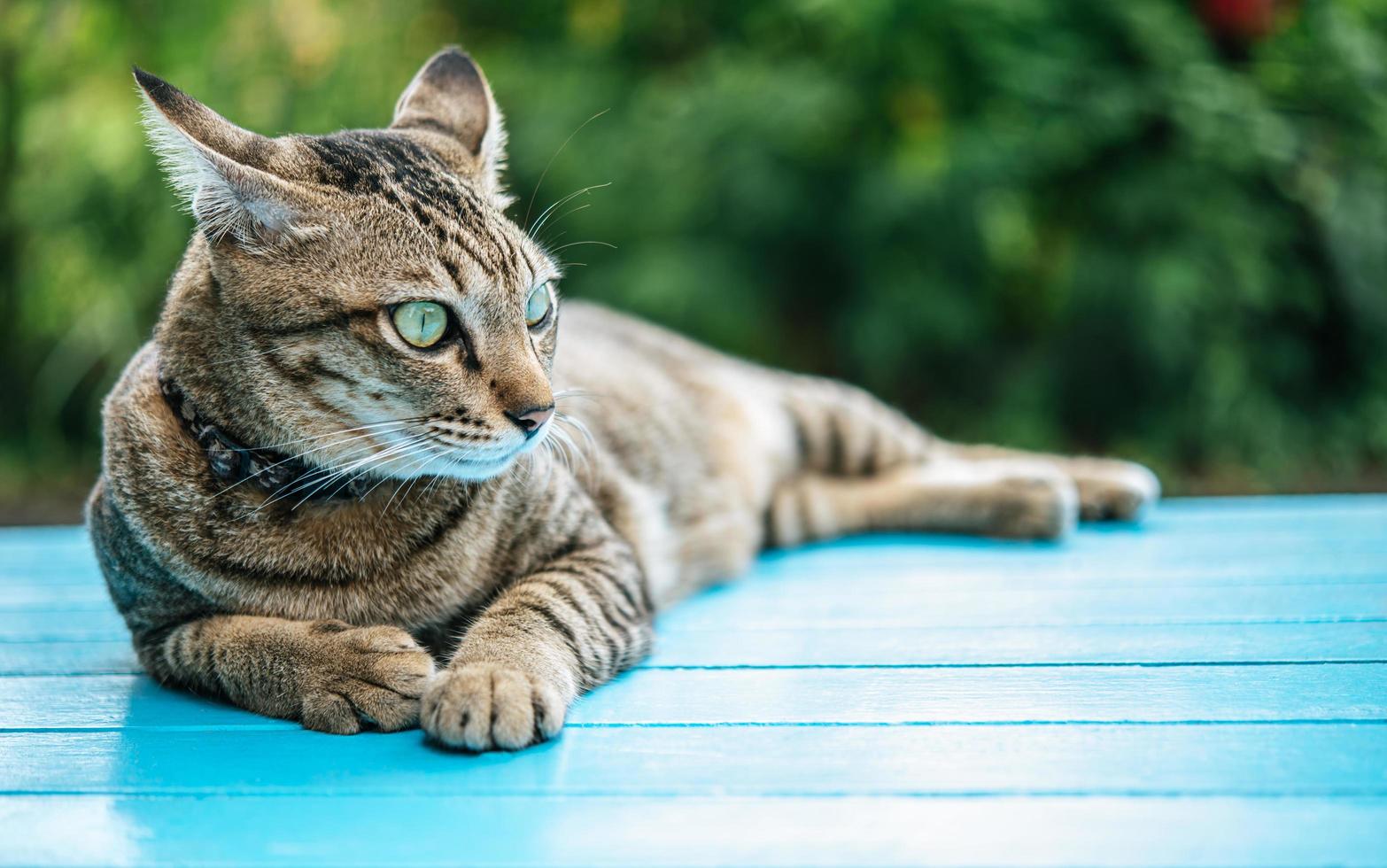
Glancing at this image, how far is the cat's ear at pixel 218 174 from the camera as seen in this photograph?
148cm

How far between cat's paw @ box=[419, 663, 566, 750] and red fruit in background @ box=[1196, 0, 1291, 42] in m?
3.52

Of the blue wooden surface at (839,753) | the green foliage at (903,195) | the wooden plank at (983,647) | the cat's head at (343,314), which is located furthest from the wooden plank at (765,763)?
the green foliage at (903,195)

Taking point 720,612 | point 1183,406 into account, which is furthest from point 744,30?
point 720,612

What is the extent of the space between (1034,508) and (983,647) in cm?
90

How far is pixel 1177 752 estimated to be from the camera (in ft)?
4.42

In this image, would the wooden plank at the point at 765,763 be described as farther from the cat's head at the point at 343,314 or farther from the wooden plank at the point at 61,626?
the wooden plank at the point at 61,626

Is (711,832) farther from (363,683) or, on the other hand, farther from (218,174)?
(218,174)

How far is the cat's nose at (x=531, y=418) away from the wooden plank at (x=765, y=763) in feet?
1.39

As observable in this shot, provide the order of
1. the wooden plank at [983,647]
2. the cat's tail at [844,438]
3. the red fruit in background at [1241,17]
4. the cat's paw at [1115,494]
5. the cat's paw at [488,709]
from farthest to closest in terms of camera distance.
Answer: the red fruit in background at [1241,17]
the cat's tail at [844,438]
the cat's paw at [1115,494]
the wooden plank at [983,647]
the cat's paw at [488,709]

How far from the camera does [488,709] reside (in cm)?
142

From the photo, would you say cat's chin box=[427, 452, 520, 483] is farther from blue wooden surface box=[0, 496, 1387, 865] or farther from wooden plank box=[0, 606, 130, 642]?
wooden plank box=[0, 606, 130, 642]

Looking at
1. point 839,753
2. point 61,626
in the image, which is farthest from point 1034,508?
point 61,626

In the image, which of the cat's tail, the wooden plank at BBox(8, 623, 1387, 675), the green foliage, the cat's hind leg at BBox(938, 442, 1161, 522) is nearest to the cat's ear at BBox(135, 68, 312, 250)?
the wooden plank at BBox(8, 623, 1387, 675)

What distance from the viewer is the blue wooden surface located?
1.18 m
